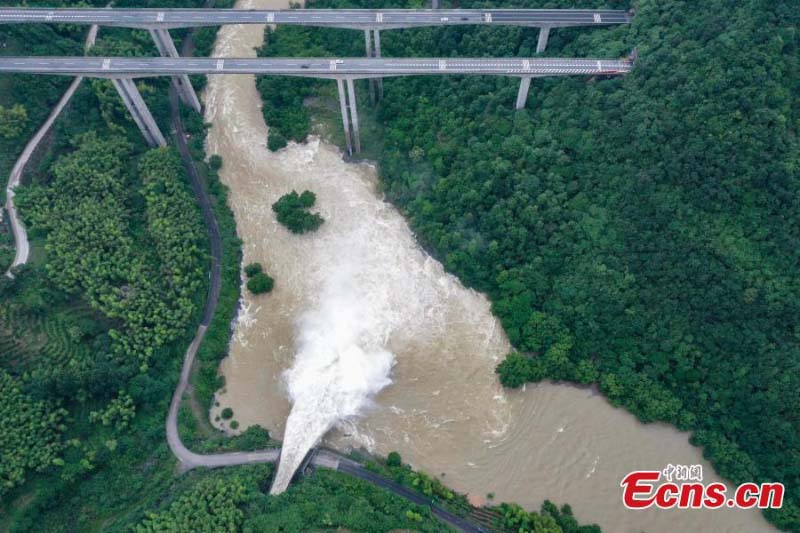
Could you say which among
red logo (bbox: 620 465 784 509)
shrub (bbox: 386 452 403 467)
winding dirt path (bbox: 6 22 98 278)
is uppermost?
winding dirt path (bbox: 6 22 98 278)

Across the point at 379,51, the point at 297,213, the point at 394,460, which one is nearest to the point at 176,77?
the point at 297,213

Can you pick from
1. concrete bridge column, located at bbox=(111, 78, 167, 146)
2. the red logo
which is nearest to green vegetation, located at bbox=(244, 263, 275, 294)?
concrete bridge column, located at bbox=(111, 78, 167, 146)

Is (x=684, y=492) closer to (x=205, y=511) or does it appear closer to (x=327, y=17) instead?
(x=205, y=511)

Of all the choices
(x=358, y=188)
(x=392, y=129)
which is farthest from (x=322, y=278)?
(x=392, y=129)

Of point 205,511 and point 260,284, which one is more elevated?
point 260,284

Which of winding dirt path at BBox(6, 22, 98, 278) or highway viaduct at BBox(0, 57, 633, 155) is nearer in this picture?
winding dirt path at BBox(6, 22, 98, 278)

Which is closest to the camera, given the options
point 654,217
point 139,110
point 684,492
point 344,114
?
point 684,492

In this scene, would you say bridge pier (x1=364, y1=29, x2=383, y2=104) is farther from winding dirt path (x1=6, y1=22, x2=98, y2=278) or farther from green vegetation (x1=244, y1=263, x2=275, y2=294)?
winding dirt path (x1=6, y1=22, x2=98, y2=278)

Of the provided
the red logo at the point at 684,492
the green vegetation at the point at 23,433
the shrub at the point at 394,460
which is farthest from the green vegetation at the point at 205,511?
the red logo at the point at 684,492
